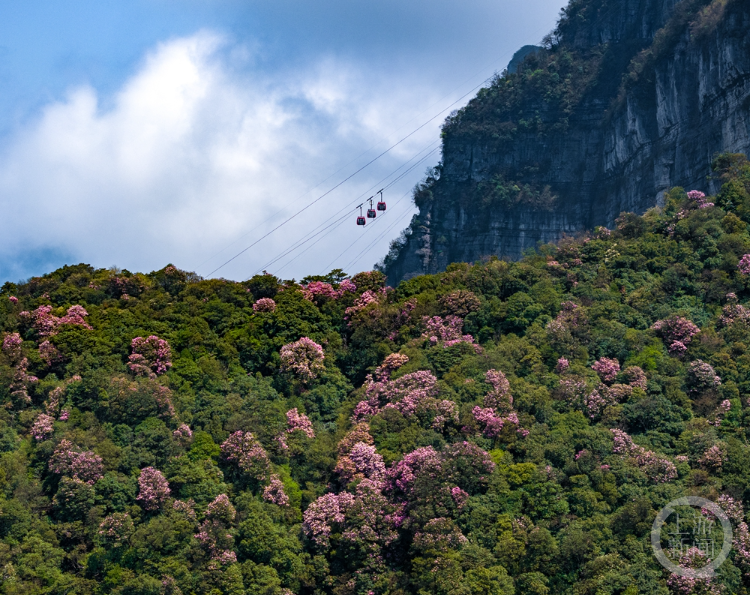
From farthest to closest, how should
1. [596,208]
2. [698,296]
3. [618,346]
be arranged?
[596,208] → [698,296] → [618,346]

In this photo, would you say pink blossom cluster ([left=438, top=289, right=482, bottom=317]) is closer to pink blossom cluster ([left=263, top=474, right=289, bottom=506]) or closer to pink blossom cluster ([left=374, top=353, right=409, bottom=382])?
pink blossom cluster ([left=374, top=353, right=409, bottom=382])

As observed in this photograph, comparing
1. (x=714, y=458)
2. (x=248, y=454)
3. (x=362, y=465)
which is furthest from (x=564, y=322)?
(x=248, y=454)

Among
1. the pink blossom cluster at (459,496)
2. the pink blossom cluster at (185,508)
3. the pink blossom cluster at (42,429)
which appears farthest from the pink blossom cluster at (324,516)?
the pink blossom cluster at (42,429)

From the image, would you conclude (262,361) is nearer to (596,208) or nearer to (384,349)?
(384,349)

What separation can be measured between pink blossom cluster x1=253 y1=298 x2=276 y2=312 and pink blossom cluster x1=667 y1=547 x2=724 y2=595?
25924 millimetres

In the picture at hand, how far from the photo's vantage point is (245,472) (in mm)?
45094

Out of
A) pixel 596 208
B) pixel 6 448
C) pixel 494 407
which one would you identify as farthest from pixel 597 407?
pixel 596 208

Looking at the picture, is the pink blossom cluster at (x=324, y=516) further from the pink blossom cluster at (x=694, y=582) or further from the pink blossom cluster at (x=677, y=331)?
the pink blossom cluster at (x=677, y=331)

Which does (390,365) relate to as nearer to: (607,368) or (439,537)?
(607,368)

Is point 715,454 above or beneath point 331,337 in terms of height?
beneath

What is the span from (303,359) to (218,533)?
497 inches

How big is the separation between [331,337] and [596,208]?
44370 mm

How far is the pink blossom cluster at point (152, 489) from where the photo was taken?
43.4m

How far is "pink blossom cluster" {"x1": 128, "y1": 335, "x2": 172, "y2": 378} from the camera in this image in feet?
169
